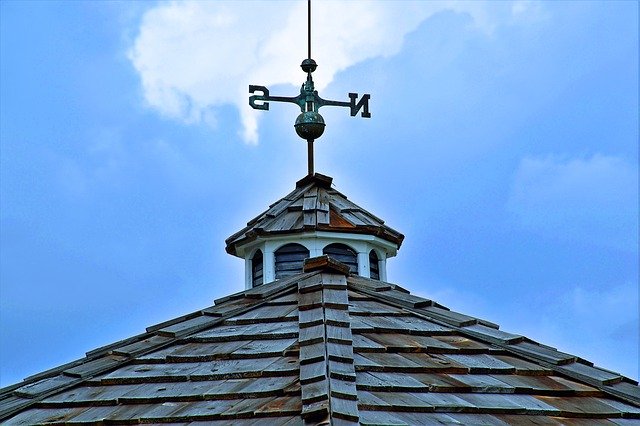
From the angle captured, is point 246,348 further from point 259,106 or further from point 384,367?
point 259,106

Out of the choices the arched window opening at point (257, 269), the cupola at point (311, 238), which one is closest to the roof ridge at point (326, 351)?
the cupola at point (311, 238)

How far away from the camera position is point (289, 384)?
1122 centimetres

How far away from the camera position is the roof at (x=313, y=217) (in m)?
15.5

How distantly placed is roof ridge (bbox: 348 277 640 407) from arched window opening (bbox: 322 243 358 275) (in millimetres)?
851

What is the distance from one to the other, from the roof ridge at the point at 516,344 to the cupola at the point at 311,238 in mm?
879

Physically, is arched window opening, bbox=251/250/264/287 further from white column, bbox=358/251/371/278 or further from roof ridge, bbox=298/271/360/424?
roof ridge, bbox=298/271/360/424

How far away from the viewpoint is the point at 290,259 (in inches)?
615

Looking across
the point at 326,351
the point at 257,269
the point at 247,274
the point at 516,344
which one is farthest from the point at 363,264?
the point at 326,351

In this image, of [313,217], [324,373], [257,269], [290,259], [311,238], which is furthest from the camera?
[257,269]

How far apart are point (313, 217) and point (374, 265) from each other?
125cm

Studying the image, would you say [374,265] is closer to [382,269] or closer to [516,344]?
[382,269]

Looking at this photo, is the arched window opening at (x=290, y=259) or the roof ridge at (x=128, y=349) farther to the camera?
the arched window opening at (x=290, y=259)

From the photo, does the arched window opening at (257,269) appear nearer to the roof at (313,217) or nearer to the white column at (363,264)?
the roof at (313,217)

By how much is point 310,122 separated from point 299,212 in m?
1.46
